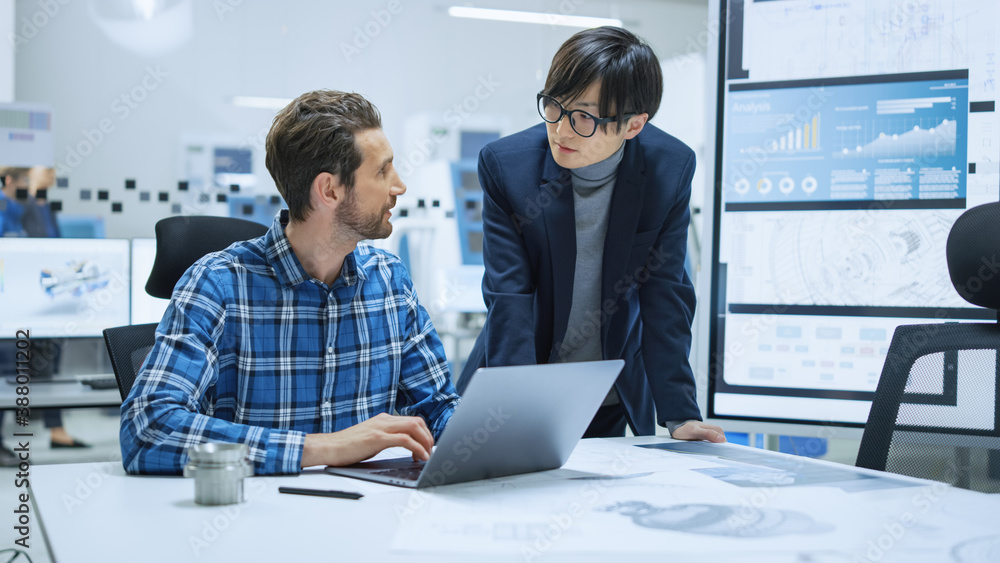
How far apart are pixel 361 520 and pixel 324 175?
2.54 ft

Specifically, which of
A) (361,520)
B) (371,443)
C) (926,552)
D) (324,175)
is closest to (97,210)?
(324,175)

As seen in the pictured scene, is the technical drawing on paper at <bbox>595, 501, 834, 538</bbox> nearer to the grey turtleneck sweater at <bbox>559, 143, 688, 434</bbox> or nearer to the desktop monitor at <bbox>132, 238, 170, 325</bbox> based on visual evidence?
the grey turtleneck sweater at <bbox>559, 143, 688, 434</bbox>

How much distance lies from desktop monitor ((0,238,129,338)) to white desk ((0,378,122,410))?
0.30m

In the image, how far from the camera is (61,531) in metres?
0.91

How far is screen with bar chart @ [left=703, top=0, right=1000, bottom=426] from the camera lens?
2.29 metres

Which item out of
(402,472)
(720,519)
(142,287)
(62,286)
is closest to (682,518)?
(720,519)

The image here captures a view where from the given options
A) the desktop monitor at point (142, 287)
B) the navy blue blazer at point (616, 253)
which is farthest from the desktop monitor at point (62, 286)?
the navy blue blazer at point (616, 253)

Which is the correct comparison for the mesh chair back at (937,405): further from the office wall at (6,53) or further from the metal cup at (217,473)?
the office wall at (6,53)

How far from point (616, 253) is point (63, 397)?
2041 mm

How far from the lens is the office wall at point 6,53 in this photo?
3.38 metres

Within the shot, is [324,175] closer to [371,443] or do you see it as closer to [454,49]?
[371,443]

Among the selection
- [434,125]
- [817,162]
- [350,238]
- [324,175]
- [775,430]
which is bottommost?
[775,430]

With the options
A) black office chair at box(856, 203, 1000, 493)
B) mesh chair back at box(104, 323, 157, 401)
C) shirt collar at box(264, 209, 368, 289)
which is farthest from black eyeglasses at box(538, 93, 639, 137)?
mesh chair back at box(104, 323, 157, 401)

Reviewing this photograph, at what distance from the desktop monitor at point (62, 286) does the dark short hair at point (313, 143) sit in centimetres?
202
